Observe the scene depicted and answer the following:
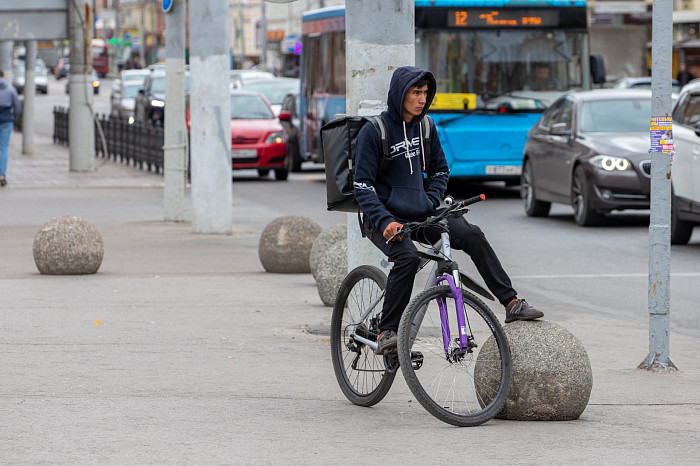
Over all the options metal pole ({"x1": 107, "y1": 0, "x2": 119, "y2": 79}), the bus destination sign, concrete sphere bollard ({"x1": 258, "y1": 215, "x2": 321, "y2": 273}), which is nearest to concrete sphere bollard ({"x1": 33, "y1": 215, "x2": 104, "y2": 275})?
concrete sphere bollard ({"x1": 258, "y1": 215, "x2": 321, "y2": 273})

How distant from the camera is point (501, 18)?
22.2 m

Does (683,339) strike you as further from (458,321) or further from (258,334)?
(458,321)

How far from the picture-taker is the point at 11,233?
1678 centimetres

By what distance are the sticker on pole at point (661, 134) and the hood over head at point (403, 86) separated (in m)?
1.82

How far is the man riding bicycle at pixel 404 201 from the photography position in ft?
22.0

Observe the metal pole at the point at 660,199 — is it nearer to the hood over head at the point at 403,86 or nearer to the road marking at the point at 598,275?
the hood over head at the point at 403,86

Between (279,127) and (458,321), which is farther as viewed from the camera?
(279,127)

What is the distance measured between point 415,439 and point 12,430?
69.0 inches

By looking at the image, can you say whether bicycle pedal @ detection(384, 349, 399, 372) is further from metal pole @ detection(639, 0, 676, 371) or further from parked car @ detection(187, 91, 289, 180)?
parked car @ detection(187, 91, 289, 180)

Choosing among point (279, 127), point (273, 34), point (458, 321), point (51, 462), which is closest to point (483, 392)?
point (458, 321)

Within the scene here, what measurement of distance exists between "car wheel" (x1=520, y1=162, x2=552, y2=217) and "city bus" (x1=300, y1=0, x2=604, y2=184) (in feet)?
6.81

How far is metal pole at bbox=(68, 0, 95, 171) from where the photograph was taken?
26750 millimetres

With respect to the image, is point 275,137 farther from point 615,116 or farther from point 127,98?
point 127,98

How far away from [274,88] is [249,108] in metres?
7.38
